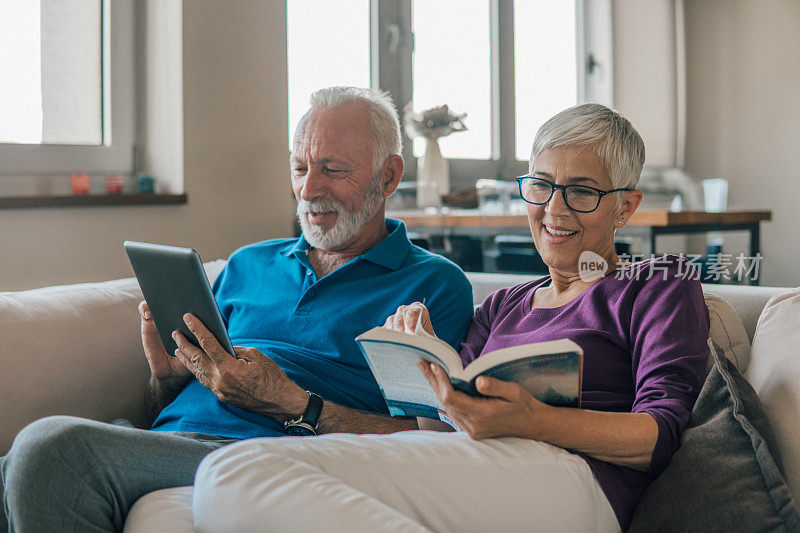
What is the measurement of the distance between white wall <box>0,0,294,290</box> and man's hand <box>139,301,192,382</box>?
695mm

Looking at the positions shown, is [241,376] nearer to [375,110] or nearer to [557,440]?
[557,440]

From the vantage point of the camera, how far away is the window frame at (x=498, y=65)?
365 centimetres

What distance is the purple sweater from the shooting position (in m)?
1.11

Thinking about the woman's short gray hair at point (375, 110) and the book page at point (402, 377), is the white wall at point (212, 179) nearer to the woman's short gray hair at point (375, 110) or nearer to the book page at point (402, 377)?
the woman's short gray hair at point (375, 110)

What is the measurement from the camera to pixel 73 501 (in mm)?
1067

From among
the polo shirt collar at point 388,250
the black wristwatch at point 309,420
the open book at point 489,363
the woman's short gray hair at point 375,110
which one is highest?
the woman's short gray hair at point 375,110

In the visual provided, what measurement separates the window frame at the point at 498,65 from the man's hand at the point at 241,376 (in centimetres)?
246

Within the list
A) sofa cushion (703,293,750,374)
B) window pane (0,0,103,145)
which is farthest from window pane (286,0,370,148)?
sofa cushion (703,293,750,374)

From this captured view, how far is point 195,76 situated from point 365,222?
1.05 meters

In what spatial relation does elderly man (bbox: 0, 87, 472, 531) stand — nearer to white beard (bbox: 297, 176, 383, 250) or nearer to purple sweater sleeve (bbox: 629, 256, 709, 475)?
white beard (bbox: 297, 176, 383, 250)

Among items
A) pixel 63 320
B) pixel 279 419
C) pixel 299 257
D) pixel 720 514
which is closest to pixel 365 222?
pixel 299 257

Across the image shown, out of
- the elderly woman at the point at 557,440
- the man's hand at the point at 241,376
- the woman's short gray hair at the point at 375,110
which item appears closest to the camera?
the elderly woman at the point at 557,440

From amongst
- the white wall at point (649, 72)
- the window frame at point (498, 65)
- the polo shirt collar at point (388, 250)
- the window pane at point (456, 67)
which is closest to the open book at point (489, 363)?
the polo shirt collar at point (388, 250)

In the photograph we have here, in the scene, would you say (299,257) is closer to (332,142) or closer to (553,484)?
(332,142)
